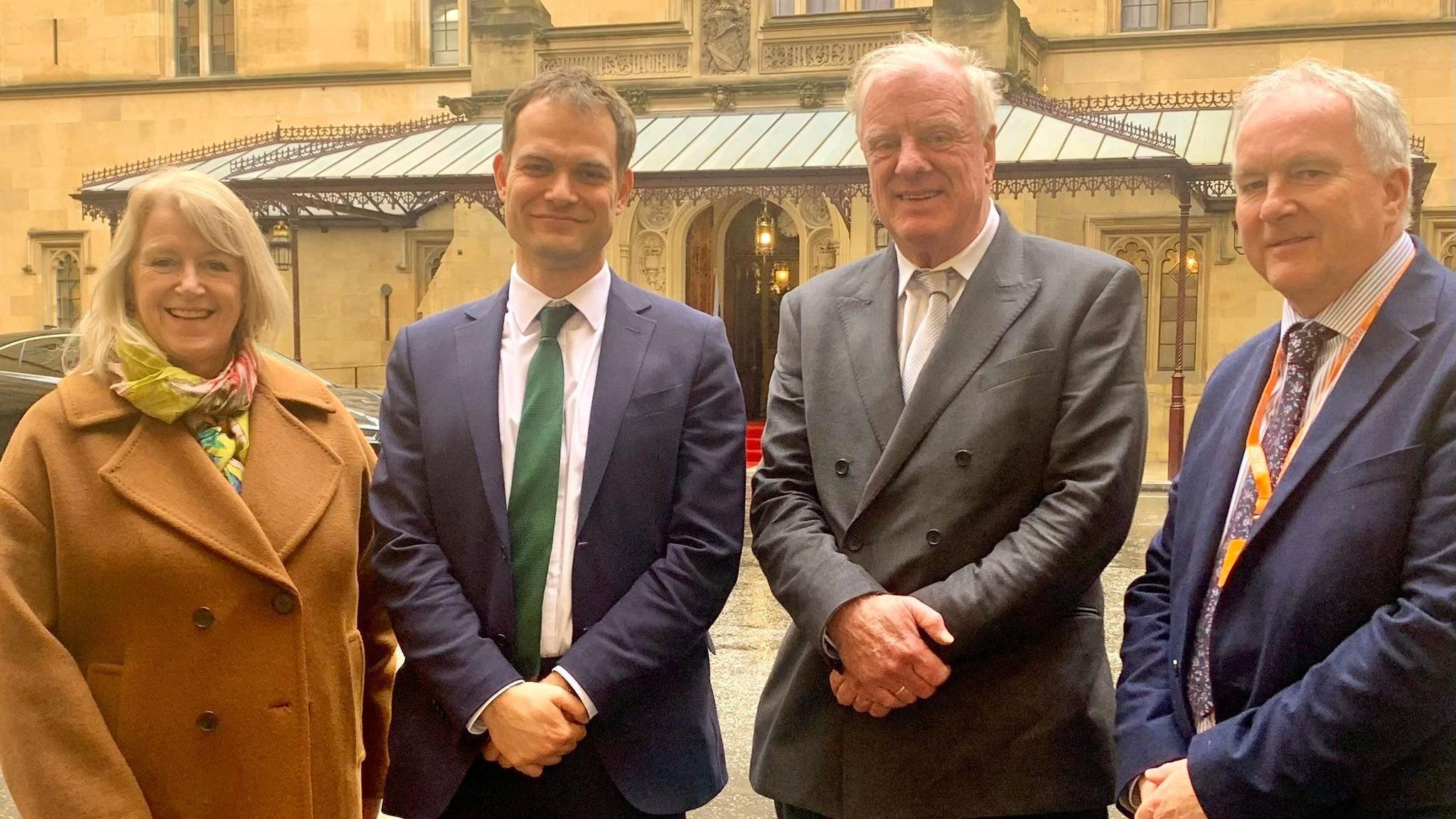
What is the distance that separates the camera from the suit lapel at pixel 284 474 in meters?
2.73

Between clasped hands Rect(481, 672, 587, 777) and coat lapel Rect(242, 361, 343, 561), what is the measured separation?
0.57 m

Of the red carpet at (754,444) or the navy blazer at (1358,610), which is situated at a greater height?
the navy blazer at (1358,610)

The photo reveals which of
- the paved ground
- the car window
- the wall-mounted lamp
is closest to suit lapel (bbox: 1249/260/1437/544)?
the paved ground

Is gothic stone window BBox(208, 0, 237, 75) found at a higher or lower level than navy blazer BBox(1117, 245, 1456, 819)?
higher

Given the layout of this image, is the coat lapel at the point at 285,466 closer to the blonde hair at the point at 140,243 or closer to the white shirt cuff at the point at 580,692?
the blonde hair at the point at 140,243

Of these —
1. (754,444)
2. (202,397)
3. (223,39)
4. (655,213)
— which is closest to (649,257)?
(655,213)

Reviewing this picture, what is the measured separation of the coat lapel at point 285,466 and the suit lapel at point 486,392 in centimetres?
34

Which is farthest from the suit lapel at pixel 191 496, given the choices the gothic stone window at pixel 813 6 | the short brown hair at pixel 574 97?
the gothic stone window at pixel 813 6

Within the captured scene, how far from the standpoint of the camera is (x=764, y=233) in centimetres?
1895

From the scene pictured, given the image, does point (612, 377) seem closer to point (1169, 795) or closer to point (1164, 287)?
point (1169, 795)

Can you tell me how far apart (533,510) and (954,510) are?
872mm

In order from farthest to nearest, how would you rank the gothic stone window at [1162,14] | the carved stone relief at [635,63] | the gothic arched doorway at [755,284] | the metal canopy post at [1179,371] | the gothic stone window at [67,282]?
the gothic stone window at [67,282], the gothic arched doorway at [755,284], the gothic stone window at [1162,14], the carved stone relief at [635,63], the metal canopy post at [1179,371]

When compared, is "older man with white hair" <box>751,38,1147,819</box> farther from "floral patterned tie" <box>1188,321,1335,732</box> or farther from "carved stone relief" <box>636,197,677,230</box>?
"carved stone relief" <box>636,197,677,230</box>

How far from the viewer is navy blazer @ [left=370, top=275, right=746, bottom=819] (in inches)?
105
